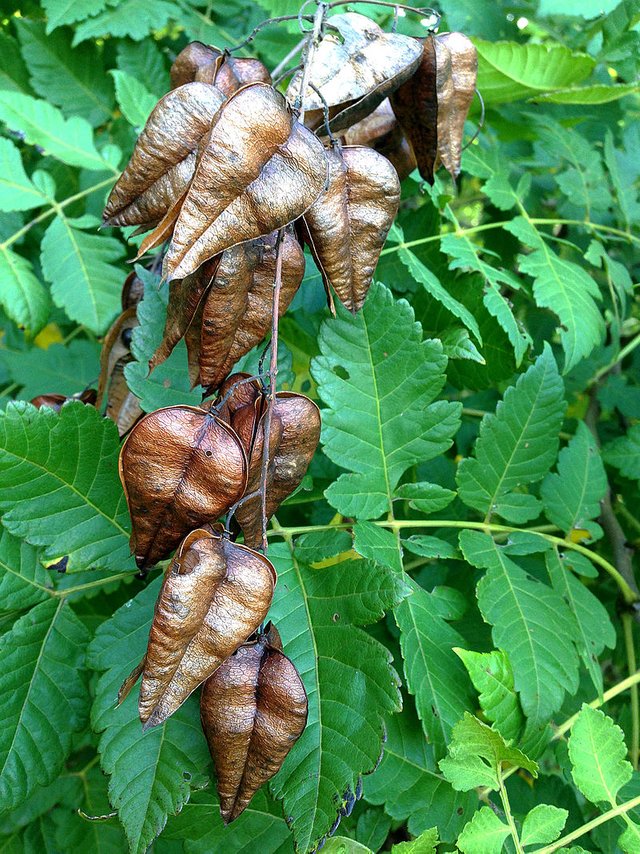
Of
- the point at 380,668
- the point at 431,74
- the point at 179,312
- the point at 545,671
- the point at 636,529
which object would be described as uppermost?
the point at 431,74

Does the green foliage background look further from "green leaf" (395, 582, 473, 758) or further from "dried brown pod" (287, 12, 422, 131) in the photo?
"dried brown pod" (287, 12, 422, 131)

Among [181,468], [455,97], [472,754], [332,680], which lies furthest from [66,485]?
[455,97]

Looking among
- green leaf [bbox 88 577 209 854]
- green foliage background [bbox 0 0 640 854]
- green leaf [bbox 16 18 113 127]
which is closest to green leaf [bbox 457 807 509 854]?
green foliage background [bbox 0 0 640 854]

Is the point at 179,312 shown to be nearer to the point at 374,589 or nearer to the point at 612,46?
the point at 374,589

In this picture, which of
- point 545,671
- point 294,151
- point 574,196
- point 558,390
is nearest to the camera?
point 294,151

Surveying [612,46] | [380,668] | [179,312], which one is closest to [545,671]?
[380,668]

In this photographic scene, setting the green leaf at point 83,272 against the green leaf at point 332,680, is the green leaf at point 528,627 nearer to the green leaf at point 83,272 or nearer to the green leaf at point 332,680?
the green leaf at point 332,680
